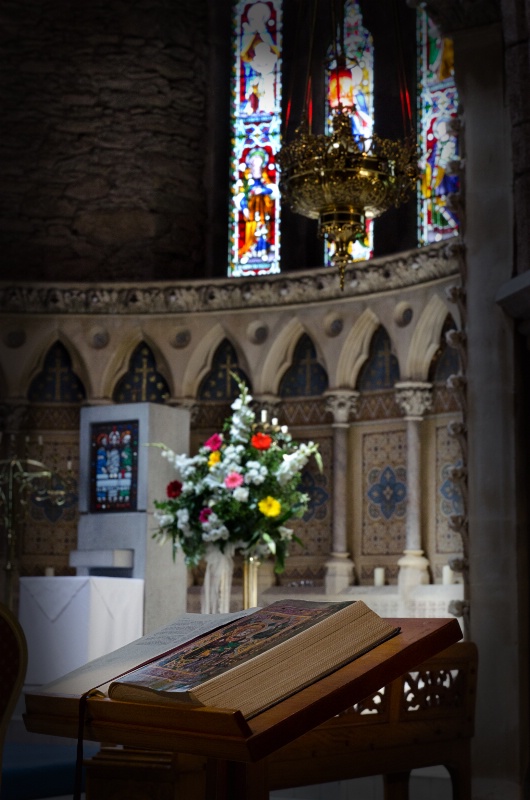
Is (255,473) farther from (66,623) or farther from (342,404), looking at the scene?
(342,404)

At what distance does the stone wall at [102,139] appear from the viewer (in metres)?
10.7

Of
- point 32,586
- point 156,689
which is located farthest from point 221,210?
point 156,689

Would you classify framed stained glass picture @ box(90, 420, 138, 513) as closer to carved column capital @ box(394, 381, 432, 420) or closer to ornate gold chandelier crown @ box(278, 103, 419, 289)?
carved column capital @ box(394, 381, 432, 420)

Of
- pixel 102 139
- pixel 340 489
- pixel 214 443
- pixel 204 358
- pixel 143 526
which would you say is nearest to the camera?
pixel 214 443

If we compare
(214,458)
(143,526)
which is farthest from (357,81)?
(214,458)

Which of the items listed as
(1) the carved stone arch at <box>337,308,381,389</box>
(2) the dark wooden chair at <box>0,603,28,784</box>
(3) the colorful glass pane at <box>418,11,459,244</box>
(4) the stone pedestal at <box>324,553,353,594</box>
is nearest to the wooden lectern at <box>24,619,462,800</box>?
(2) the dark wooden chair at <box>0,603,28,784</box>

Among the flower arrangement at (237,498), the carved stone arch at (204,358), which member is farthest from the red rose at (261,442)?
the carved stone arch at (204,358)

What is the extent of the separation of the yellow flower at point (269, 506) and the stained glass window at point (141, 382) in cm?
326

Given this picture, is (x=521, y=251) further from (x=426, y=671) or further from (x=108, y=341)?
(x=108, y=341)

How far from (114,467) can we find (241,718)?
650 cm

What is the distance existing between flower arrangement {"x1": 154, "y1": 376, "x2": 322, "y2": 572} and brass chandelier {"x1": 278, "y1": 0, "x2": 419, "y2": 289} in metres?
1.24

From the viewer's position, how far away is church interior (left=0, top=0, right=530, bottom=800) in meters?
8.47

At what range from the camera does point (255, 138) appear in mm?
10883

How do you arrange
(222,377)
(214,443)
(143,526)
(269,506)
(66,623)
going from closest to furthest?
(66,623)
(269,506)
(214,443)
(143,526)
(222,377)
